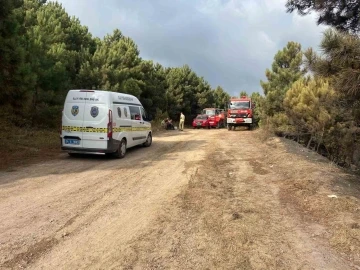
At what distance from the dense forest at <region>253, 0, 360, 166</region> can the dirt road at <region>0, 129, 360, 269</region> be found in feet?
7.19

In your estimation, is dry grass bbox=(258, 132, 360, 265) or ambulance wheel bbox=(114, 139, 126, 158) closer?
dry grass bbox=(258, 132, 360, 265)

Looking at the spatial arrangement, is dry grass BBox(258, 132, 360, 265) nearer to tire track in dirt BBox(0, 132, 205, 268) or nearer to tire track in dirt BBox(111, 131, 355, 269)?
tire track in dirt BBox(111, 131, 355, 269)

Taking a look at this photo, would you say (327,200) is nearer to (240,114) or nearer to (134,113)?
(134,113)

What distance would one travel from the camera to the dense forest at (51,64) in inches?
470

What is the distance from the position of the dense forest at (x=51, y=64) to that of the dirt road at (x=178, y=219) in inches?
160

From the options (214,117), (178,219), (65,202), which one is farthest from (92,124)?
(214,117)

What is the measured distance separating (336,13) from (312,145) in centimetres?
1442

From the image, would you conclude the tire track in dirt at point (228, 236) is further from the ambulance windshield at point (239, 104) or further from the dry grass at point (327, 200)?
the ambulance windshield at point (239, 104)

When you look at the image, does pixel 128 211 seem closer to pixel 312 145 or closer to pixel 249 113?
pixel 312 145

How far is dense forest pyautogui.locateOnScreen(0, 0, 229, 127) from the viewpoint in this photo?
11930 mm

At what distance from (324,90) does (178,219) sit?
497 inches

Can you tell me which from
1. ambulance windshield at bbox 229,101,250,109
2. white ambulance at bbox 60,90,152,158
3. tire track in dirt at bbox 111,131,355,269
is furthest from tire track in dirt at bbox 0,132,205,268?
ambulance windshield at bbox 229,101,250,109

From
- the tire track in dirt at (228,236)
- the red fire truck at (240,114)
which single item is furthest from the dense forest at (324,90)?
the red fire truck at (240,114)

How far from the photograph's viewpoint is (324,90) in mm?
15797
